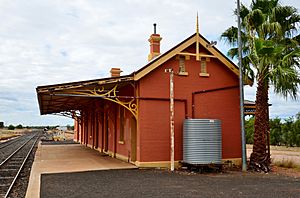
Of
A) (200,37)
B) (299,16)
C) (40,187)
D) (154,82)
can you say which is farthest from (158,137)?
(299,16)

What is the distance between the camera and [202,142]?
13.0m

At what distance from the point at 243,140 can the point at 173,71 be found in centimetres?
397

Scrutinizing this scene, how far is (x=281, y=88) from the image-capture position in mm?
12633

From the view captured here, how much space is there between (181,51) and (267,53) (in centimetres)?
359

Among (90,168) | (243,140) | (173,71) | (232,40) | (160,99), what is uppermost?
(232,40)

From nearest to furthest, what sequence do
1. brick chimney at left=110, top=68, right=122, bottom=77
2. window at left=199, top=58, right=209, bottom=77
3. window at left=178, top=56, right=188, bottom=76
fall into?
window at left=178, top=56, right=188, bottom=76
window at left=199, top=58, right=209, bottom=77
brick chimney at left=110, top=68, right=122, bottom=77

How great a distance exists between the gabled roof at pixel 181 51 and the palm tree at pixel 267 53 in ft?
4.17

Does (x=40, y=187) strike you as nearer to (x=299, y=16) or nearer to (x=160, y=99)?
(x=160, y=99)

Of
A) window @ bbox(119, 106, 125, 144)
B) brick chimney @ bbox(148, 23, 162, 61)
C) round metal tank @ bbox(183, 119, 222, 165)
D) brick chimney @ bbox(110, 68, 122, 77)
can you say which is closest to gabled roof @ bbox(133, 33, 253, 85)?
round metal tank @ bbox(183, 119, 222, 165)

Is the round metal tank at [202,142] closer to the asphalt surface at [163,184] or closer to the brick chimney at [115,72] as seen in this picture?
the asphalt surface at [163,184]

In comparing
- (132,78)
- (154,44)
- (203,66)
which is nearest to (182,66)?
(203,66)

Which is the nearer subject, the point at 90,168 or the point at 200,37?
the point at 90,168

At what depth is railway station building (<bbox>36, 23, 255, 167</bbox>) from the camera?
45.6 ft

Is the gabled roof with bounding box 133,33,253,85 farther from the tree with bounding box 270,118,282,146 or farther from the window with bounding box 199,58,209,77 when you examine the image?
the tree with bounding box 270,118,282,146
